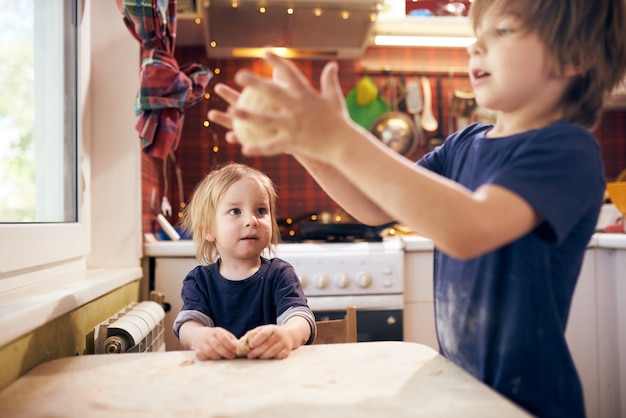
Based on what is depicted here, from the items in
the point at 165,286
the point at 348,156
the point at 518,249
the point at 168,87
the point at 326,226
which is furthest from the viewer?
→ the point at 326,226

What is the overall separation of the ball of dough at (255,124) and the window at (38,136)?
1.92ft

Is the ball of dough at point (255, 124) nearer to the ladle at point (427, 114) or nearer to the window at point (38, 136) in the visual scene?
the window at point (38, 136)

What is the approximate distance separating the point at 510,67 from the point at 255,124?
0.33m

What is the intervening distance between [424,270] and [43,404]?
1.53m

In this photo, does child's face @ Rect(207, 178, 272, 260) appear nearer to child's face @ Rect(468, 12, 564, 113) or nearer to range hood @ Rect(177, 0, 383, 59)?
child's face @ Rect(468, 12, 564, 113)

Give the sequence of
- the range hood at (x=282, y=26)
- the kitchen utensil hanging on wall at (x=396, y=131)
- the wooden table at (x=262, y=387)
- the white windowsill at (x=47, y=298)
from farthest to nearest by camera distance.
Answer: the kitchen utensil hanging on wall at (x=396, y=131)
the range hood at (x=282, y=26)
the white windowsill at (x=47, y=298)
the wooden table at (x=262, y=387)

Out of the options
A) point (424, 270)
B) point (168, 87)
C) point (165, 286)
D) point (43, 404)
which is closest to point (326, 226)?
point (424, 270)

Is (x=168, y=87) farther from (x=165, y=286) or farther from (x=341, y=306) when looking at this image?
(x=341, y=306)

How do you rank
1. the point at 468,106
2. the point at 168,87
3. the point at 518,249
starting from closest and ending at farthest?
1. the point at 518,249
2. the point at 168,87
3. the point at 468,106

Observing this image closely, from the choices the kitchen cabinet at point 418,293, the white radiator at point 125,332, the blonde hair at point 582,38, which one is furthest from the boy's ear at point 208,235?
the kitchen cabinet at point 418,293

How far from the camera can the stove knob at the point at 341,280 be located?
73.8 inches

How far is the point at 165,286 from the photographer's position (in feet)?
6.12

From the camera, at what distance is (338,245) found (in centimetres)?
199

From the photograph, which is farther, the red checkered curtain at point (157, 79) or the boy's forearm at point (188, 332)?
the red checkered curtain at point (157, 79)
